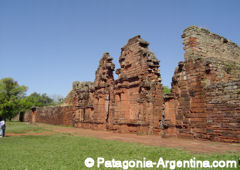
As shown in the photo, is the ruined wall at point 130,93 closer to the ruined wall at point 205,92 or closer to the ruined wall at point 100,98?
the ruined wall at point 100,98

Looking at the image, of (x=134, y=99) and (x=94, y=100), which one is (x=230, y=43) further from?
(x=94, y=100)

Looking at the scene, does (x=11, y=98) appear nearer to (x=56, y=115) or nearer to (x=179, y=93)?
(x=56, y=115)

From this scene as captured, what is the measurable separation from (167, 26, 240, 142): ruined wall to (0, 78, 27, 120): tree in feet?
118

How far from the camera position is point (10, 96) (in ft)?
135

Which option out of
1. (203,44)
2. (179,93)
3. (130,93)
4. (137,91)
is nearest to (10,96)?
(130,93)

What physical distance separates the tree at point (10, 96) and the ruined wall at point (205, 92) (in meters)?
36.1

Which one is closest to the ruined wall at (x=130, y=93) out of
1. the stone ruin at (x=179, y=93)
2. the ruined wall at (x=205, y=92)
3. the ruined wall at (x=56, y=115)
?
the stone ruin at (x=179, y=93)

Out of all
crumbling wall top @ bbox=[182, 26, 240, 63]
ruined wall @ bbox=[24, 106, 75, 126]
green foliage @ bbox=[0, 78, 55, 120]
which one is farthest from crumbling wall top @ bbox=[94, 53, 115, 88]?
green foliage @ bbox=[0, 78, 55, 120]

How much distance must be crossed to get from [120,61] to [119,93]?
9.00ft

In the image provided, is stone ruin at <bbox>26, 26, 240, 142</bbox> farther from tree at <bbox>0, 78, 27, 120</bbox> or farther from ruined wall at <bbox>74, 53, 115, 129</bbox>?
tree at <bbox>0, 78, 27, 120</bbox>

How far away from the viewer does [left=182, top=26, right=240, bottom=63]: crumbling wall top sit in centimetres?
1235

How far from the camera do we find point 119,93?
17703 millimetres

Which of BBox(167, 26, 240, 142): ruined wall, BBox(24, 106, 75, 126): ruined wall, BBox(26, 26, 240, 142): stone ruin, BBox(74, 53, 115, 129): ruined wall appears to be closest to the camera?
BBox(167, 26, 240, 142): ruined wall

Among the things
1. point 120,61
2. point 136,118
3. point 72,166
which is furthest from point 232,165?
point 120,61
